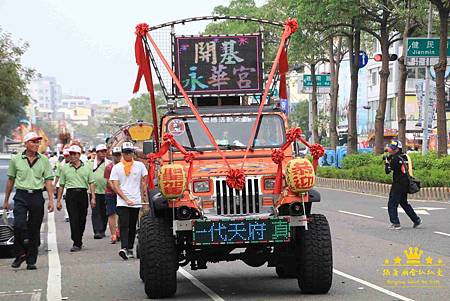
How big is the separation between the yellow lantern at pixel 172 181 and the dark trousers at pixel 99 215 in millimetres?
9254

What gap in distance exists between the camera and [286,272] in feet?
41.0

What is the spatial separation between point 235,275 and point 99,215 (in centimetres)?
738

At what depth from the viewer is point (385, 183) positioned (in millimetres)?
33562

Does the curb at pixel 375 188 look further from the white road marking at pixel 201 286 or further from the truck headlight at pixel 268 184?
the truck headlight at pixel 268 184

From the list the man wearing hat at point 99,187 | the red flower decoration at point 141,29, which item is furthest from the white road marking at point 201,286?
the man wearing hat at point 99,187

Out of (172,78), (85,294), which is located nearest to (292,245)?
(85,294)

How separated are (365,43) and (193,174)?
4933 centimetres

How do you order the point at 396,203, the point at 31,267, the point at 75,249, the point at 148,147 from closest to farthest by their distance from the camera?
1. the point at 148,147
2. the point at 31,267
3. the point at 75,249
4. the point at 396,203

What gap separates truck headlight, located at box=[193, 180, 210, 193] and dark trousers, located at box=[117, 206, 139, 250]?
4371 mm

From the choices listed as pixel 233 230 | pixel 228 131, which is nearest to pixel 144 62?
pixel 228 131

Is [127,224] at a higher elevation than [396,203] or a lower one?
higher

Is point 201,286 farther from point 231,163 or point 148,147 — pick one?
point 148,147

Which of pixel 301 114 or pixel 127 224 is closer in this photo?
pixel 127 224

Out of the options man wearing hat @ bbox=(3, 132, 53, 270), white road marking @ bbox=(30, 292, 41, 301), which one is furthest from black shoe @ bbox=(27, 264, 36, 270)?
white road marking @ bbox=(30, 292, 41, 301)
